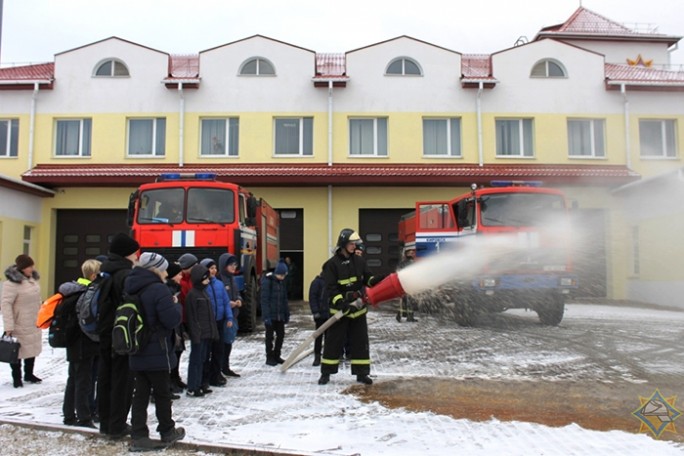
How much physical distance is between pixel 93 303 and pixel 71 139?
57.4 feet

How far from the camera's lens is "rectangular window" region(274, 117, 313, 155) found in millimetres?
20438

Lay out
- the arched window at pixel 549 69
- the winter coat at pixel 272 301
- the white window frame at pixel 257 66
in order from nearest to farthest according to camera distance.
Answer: the winter coat at pixel 272 301 → the white window frame at pixel 257 66 → the arched window at pixel 549 69

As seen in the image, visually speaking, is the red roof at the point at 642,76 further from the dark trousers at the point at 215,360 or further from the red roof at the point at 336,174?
the dark trousers at the point at 215,360

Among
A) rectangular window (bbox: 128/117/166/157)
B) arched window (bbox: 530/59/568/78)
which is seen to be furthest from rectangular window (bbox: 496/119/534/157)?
rectangular window (bbox: 128/117/166/157)

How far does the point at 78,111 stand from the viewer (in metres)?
20.4

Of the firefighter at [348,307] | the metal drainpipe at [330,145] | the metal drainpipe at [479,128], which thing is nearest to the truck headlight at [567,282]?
the firefighter at [348,307]

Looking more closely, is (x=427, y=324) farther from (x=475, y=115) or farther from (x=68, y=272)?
(x=68, y=272)

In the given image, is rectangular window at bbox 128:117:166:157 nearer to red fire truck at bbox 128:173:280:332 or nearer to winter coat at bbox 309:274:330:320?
red fire truck at bbox 128:173:280:332

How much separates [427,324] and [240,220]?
4.94 meters

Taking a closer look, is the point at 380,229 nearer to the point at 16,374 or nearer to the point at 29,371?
the point at 29,371

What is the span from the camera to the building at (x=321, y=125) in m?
19.8

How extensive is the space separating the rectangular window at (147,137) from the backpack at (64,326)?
15.6m

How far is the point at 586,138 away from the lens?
821 inches

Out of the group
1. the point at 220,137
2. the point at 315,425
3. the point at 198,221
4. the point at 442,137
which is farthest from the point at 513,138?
the point at 315,425
